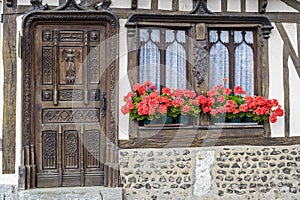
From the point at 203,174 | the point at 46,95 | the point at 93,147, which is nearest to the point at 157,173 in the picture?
the point at 203,174

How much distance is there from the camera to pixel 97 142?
5.11 meters

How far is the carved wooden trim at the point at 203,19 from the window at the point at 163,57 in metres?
0.15

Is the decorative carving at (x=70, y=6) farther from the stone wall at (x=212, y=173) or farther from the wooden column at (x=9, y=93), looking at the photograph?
the stone wall at (x=212, y=173)

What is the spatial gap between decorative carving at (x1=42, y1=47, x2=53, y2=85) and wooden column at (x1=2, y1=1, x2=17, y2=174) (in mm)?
355

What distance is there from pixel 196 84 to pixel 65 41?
175 cm

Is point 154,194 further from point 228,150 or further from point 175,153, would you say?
point 228,150

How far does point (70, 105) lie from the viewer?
5051 millimetres

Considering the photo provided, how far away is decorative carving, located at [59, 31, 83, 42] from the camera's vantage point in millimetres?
5043

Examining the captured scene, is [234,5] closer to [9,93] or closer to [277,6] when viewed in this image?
[277,6]

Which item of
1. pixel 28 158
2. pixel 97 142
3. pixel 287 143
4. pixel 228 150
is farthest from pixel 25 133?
pixel 287 143

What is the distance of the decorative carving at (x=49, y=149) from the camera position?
5.02 m

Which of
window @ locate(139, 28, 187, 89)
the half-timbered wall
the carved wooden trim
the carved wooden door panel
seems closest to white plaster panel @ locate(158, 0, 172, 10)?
the half-timbered wall

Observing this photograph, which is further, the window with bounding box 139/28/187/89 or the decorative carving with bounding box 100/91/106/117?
the window with bounding box 139/28/187/89

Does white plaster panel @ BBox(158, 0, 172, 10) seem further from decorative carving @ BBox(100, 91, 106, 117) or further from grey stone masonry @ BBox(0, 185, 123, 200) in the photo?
grey stone masonry @ BBox(0, 185, 123, 200)
